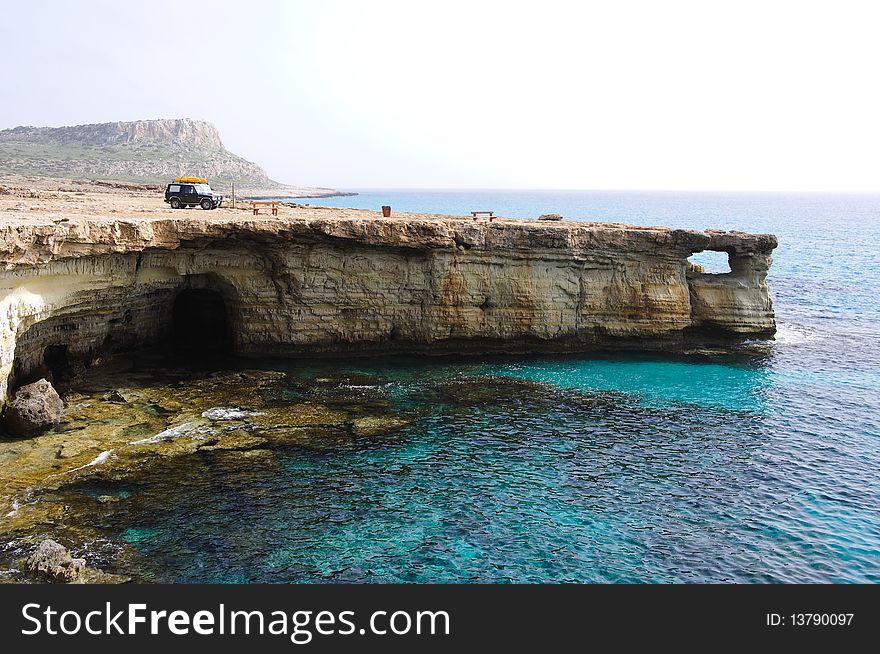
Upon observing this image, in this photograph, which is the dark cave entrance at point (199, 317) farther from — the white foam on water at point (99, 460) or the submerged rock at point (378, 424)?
the white foam on water at point (99, 460)

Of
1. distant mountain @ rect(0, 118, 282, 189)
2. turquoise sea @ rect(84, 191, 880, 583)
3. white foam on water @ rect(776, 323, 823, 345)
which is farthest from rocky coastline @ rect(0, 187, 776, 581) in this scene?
distant mountain @ rect(0, 118, 282, 189)

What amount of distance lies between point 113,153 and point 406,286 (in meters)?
154

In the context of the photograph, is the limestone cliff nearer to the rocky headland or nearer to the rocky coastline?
the rocky coastline

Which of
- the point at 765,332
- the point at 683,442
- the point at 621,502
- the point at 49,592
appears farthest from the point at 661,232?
the point at 49,592

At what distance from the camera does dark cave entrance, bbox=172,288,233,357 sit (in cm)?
3691

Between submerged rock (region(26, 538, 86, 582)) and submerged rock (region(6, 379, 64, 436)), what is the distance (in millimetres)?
8449

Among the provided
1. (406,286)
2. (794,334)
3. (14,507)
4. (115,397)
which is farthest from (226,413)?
(794,334)

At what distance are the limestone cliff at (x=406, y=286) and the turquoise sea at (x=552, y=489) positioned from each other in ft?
8.81

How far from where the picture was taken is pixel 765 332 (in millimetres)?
39500

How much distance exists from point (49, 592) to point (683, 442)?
818 inches

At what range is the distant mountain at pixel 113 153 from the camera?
13473cm

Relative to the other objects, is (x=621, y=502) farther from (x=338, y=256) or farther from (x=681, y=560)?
(x=338, y=256)

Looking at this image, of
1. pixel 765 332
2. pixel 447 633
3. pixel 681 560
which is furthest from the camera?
pixel 765 332

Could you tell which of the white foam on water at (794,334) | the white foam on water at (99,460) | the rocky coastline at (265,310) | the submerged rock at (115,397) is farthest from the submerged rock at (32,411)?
the white foam on water at (794,334)
